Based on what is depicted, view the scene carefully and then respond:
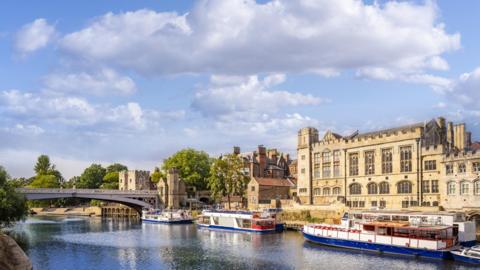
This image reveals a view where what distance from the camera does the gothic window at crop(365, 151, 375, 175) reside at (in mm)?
91875

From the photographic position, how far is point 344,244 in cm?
6631

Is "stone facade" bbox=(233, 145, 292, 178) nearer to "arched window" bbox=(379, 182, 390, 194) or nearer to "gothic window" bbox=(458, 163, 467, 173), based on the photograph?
"arched window" bbox=(379, 182, 390, 194)

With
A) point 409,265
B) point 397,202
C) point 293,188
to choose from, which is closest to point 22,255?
point 409,265

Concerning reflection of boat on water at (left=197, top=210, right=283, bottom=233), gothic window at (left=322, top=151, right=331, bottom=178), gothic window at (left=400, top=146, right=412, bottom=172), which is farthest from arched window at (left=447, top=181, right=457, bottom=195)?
gothic window at (left=322, top=151, right=331, bottom=178)

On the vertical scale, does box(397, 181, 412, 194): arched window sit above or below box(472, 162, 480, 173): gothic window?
below

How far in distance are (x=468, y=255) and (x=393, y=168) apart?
34.8 meters

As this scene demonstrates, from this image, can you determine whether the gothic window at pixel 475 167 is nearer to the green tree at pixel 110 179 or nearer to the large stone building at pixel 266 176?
the large stone building at pixel 266 176

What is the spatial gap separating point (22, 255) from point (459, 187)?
57.7 m

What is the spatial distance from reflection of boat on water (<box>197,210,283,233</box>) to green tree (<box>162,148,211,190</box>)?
48.5 meters

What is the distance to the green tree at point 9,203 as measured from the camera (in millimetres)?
68250

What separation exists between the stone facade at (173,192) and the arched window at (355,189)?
56.8 metres

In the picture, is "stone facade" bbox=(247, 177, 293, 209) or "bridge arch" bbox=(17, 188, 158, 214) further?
"stone facade" bbox=(247, 177, 293, 209)

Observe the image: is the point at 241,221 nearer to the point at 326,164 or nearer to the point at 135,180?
the point at 326,164

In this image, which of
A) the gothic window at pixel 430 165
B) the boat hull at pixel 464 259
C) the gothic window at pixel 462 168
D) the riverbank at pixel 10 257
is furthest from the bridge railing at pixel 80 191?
the boat hull at pixel 464 259
